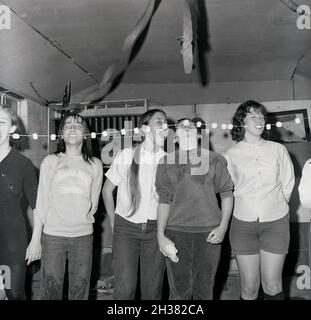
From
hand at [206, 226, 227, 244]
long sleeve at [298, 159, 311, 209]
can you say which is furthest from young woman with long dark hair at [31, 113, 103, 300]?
long sleeve at [298, 159, 311, 209]

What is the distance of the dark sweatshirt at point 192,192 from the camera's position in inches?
→ 82.9

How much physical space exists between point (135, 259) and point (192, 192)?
0.55 meters

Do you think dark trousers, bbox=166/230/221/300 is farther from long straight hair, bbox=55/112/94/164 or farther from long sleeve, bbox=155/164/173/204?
long straight hair, bbox=55/112/94/164

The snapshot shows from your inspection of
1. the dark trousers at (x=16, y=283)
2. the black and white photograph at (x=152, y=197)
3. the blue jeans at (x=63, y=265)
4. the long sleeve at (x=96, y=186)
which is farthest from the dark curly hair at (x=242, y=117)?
the dark trousers at (x=16, y=283)

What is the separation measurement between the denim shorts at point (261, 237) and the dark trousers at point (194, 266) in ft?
0.67

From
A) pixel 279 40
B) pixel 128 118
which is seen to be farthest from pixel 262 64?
pixel 128 118

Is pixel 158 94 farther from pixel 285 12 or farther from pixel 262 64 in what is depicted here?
pixel 285 12

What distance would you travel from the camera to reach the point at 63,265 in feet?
7.12

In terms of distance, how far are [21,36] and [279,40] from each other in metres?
2.68

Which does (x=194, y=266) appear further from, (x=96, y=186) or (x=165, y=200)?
(x=96, y=186)

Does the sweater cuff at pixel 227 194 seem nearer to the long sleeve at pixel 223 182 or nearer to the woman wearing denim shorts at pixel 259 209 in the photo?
the long sleeve at pixel 223 182

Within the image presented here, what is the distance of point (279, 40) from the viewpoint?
390 centimetres

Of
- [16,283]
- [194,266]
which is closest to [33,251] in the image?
[16,283]

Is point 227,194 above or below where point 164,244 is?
above
